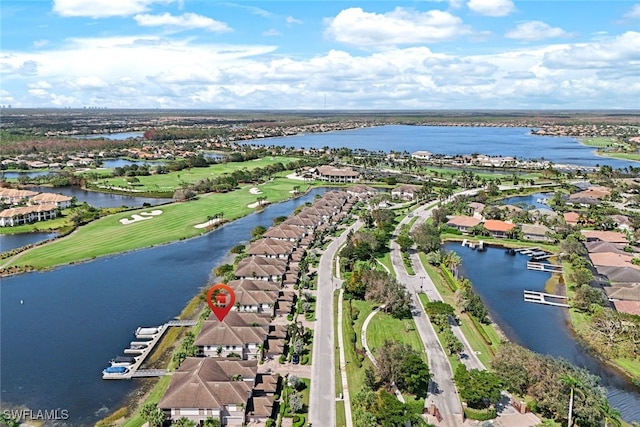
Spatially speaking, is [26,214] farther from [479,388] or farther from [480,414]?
[480,414]

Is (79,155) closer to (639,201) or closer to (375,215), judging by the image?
(375,215)

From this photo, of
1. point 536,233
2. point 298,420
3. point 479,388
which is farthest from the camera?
point 536,233

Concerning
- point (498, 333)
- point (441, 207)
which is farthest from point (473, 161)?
point (498, 333)

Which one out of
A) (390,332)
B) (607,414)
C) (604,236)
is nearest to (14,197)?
(390,332)

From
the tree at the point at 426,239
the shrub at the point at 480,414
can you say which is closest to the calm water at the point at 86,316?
the shrub at the point at 480,414

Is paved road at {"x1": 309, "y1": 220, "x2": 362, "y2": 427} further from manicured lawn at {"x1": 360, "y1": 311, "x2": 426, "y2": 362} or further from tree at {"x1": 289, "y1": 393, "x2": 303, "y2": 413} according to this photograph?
manicured lawn at {"x1": 360, "y1": 311, "x2": 426, "y2": 362}
